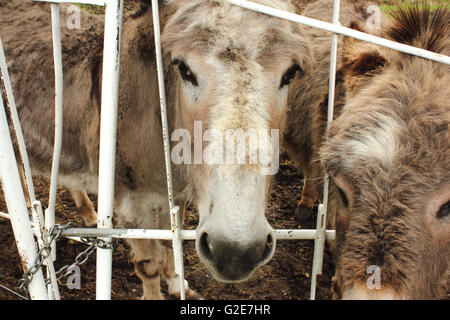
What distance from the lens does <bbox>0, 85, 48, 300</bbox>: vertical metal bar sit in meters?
1.80

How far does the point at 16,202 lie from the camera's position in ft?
6.12

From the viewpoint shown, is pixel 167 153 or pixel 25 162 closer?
pixel 167 153

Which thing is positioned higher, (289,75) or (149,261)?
(289,75)

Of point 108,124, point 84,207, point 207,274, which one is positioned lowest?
point 207,274

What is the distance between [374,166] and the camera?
1.75 metres

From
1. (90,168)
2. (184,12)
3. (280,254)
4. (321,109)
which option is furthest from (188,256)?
(184,12)

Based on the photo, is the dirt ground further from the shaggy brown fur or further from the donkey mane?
the donkey mane

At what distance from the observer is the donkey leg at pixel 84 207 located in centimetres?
459

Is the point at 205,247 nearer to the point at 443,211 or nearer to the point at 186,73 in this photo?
the point at 186,73

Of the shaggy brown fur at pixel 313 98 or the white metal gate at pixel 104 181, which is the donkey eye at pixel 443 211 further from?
the shaggy brown fur at pixel 313 98

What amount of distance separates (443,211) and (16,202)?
2.16 meters

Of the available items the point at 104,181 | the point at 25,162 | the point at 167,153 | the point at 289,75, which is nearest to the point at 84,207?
the point at 25,162

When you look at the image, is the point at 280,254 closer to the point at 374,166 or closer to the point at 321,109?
the point at 321,109
